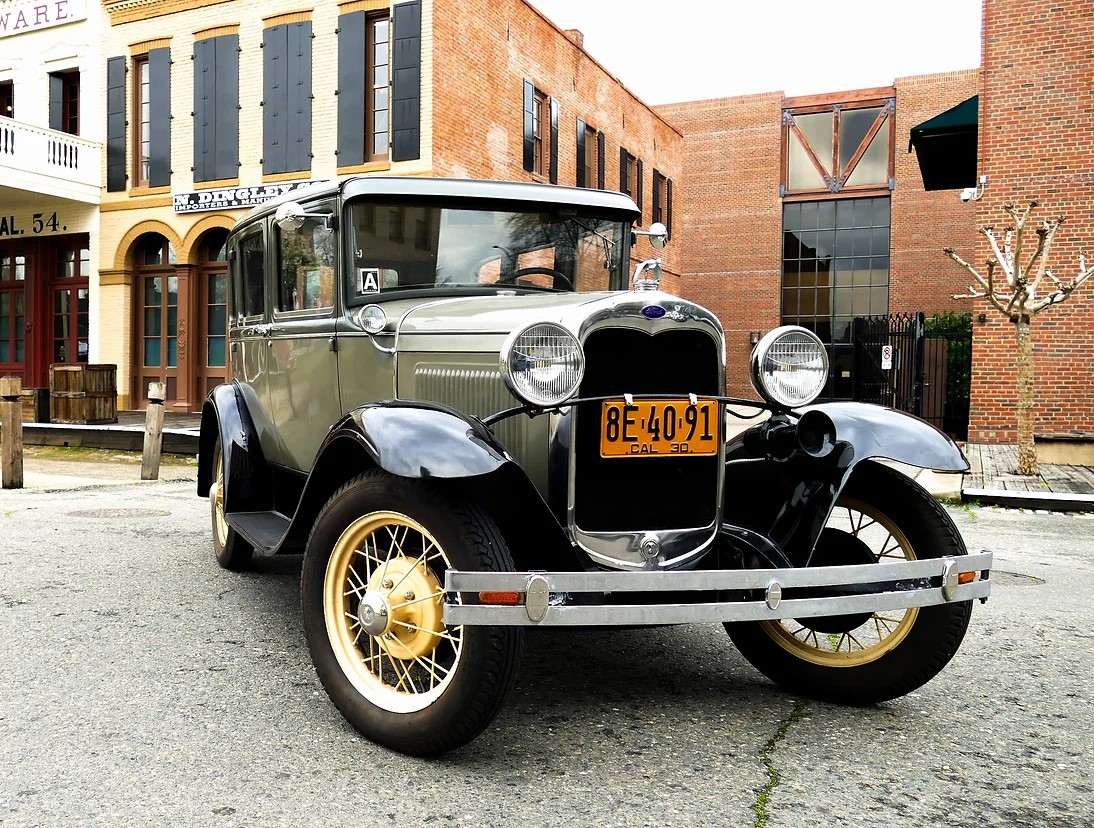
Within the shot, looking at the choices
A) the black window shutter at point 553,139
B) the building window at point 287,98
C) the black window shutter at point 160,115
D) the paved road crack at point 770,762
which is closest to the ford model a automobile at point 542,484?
the paved road crack at point 770,762

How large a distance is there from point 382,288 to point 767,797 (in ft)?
8.56

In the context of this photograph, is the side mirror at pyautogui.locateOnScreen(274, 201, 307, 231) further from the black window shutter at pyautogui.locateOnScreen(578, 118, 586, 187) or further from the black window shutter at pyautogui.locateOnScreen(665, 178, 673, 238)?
the black window shutter at pyautogui.locateOnScreen(665, 178, 673, 238)

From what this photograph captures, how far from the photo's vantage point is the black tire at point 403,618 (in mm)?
2877

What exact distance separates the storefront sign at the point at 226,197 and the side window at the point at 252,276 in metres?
13.4

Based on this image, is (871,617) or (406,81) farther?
(406,81)

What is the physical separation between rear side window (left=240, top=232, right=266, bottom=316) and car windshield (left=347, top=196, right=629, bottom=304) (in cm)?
110

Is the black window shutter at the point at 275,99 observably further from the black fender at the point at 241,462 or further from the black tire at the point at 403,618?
the black tire at the point at 403,618

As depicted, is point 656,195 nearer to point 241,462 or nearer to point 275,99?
point 275,99

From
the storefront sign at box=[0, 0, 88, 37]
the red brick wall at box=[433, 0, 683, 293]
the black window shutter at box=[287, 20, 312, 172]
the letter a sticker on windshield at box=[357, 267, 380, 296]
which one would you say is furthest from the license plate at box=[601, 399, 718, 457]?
the storefront sign at box=[0, 0, 88, 37]

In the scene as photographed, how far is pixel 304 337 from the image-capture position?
4.64 meters

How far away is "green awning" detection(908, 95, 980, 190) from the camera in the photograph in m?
14.9

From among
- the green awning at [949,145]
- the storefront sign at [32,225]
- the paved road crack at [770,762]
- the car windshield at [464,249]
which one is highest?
the green awning at [949,145]

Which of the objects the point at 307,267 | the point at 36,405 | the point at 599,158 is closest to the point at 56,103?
the point at 36,405

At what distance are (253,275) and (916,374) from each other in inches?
573
